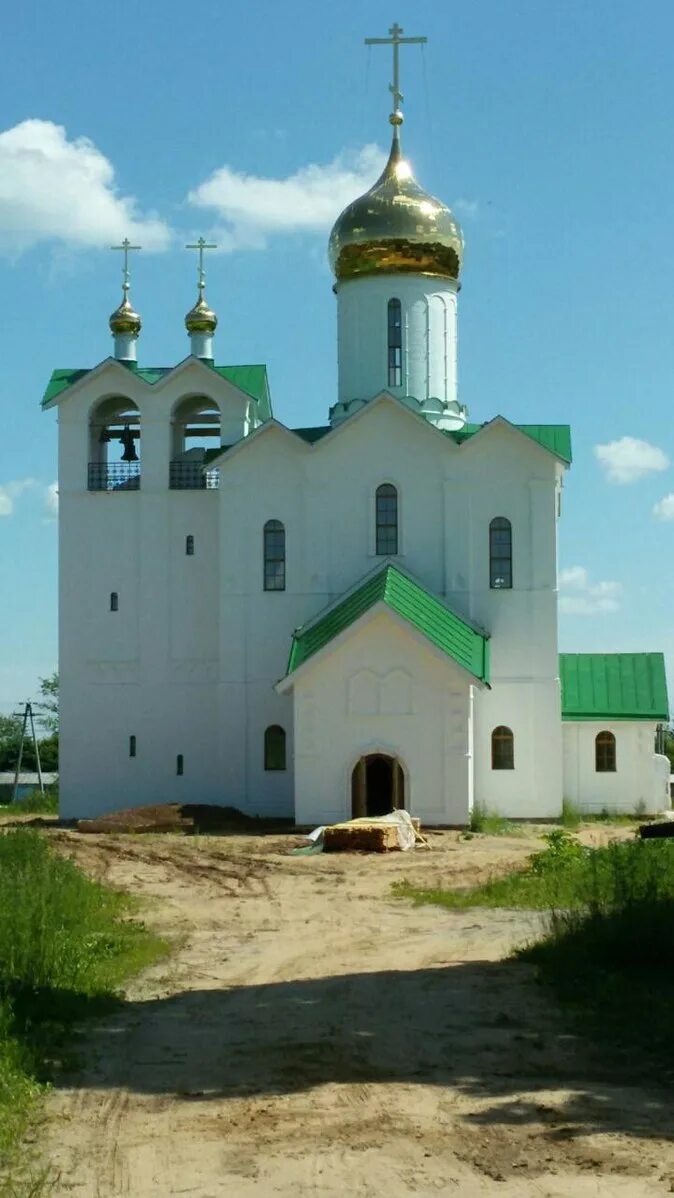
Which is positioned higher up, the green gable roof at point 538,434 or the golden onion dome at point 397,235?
the golden onion dome at point 397,235

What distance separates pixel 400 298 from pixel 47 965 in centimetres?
2211

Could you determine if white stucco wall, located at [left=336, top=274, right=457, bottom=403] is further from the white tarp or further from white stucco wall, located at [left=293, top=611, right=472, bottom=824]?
the white tarp

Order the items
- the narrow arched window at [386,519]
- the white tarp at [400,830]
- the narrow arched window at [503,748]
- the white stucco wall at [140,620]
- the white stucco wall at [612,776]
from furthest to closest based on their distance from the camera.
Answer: the white stucco wall at [140,620]
the white stucco wall at [612,776]
the narrow arched window at [386,519]
the narrow arched window at [503,748]
the white tarp at [400,830]

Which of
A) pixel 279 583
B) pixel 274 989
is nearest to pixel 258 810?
pixel 279 583

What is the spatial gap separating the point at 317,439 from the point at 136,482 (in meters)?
3.79

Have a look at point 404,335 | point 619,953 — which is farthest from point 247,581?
point 619,953

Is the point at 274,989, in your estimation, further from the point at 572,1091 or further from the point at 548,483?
the point at 548,483

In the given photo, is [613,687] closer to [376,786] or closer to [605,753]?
[605,753]

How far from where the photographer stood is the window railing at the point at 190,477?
30.6 meters

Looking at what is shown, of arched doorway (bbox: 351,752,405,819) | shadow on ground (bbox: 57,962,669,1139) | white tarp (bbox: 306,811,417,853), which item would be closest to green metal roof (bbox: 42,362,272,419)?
arched doorway (bbox: 351,752,405,819)

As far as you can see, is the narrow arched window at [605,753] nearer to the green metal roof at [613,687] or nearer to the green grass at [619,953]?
the green metal roof at [613,687]

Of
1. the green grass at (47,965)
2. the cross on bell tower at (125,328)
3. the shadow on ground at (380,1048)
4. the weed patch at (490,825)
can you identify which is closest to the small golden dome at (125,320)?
the cross on bell tower at (125,328)

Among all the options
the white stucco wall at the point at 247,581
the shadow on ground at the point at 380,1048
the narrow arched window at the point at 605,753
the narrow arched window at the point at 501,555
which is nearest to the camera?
the shadow on ground at the point at 380,1048

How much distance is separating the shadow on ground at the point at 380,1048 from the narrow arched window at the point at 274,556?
1817cm
